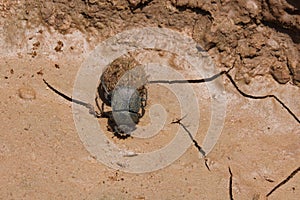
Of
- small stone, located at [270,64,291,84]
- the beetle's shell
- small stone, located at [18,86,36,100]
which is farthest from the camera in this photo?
small stone, located at [270,64,291,84]

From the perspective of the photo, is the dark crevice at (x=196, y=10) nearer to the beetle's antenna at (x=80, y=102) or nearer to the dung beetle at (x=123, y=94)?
the dung beetle at (x=123, y=94)

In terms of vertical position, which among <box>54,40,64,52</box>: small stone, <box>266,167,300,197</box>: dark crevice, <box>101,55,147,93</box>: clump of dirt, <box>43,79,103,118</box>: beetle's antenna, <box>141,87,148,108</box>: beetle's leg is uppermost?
<box>101,55,147,93</box>: clump of dirt

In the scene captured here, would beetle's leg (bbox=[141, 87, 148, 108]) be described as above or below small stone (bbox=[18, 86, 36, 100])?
above

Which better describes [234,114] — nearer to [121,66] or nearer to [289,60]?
[289,60]

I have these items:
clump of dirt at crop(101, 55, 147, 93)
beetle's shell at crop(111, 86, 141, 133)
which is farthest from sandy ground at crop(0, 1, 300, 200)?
clump of dirt at crop(101, 55, 147, 93)

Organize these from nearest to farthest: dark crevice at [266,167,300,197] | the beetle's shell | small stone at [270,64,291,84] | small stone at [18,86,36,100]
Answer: dark crevice at [266,167,300,197]
the beetle's shell
small stone at [18,86,36,100]
small stone at [270,64,291,84]

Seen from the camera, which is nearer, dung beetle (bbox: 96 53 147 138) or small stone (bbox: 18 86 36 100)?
dung beetle (bbox: 96 53 147 138)

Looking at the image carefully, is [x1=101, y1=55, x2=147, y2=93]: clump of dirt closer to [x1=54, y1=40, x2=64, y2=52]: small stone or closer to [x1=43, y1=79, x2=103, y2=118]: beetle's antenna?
[x1=43, y1=79, x2=103, y2=118]: beetle's antenna
